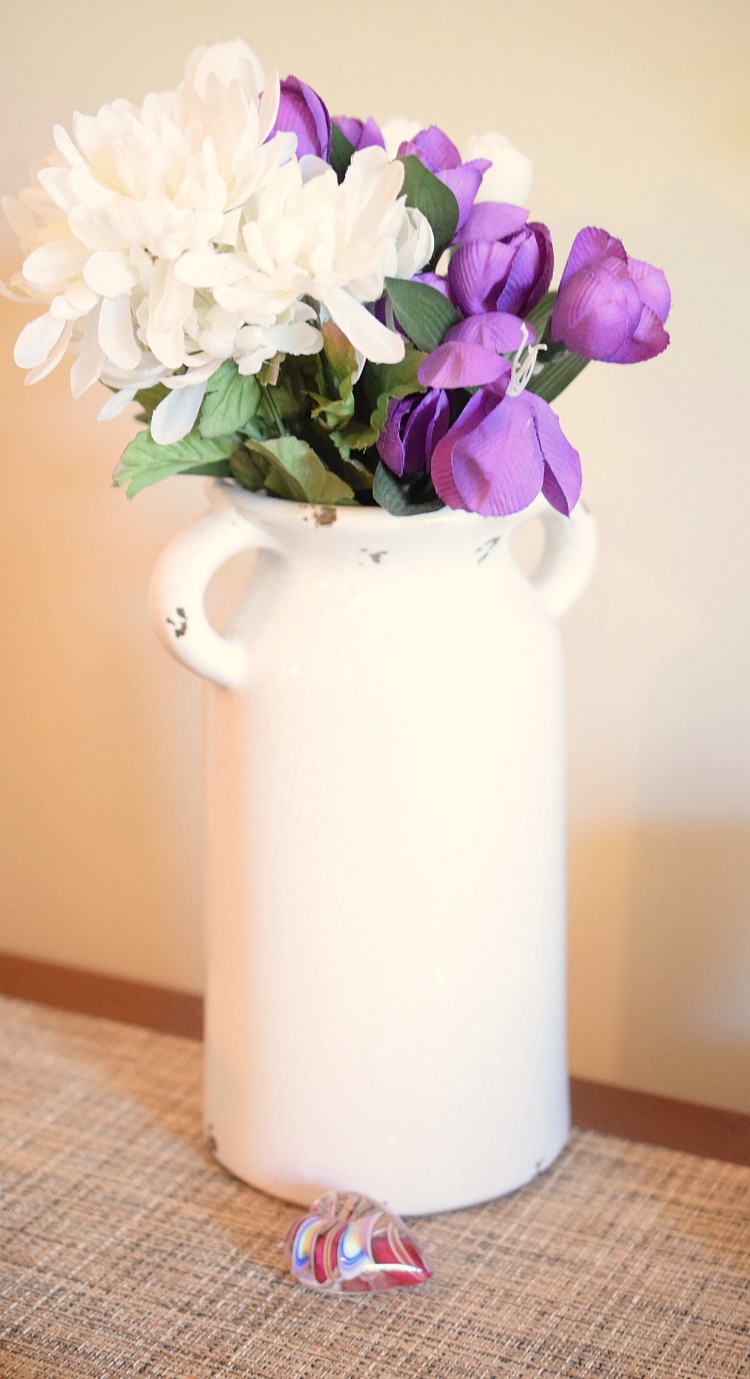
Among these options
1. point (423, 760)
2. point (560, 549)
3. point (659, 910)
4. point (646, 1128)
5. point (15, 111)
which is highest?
point (15, 111)

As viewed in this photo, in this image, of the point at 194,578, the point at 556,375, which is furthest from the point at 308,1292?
the point at 556,375

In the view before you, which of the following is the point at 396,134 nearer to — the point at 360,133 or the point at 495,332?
the point at 360,133

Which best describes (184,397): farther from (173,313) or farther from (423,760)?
(423,760)

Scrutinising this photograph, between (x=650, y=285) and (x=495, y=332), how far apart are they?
76 mm

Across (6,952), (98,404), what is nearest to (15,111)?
(98,404)

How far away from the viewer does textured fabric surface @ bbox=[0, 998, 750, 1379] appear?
59 cm

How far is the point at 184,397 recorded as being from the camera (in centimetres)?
57

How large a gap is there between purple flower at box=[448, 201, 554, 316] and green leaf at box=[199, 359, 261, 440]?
10cm

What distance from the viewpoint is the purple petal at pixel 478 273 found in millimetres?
547

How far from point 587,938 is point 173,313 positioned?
526 mm

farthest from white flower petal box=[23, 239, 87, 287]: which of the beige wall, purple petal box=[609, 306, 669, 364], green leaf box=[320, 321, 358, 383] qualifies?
the beige wall

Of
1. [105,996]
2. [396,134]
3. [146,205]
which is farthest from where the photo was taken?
[105,996]

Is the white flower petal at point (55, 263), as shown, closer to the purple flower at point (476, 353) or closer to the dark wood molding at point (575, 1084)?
the purple flower at point (476, 353)

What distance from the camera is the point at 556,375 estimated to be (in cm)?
60
